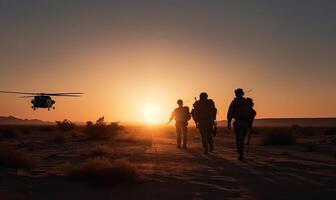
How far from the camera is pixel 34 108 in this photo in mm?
63625

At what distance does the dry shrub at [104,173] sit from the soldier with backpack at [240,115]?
21.6ft

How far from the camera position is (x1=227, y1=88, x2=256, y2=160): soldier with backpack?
16828mm

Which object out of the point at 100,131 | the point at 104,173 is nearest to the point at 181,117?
the point at 100,131

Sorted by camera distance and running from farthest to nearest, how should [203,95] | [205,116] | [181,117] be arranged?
[181,117] < [203,95] < [205,116]

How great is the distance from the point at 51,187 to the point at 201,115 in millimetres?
11049

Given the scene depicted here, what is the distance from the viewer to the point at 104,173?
10539 mm

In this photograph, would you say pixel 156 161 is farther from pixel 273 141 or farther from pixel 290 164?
pixel 273 141

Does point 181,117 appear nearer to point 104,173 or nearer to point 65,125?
point 104,173

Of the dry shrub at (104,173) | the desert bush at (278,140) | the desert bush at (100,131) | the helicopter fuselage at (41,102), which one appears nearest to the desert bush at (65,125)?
the helicopter fuselage at (41,102)

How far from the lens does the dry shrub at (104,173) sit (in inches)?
412

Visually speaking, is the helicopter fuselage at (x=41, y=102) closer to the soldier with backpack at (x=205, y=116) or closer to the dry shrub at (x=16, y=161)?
the soldier with backpack at (x=205, y=116)

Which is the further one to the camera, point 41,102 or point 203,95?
point 41,102

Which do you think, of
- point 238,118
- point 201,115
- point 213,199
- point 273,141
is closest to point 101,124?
point 273,141

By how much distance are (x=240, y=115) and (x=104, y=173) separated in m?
7.38
